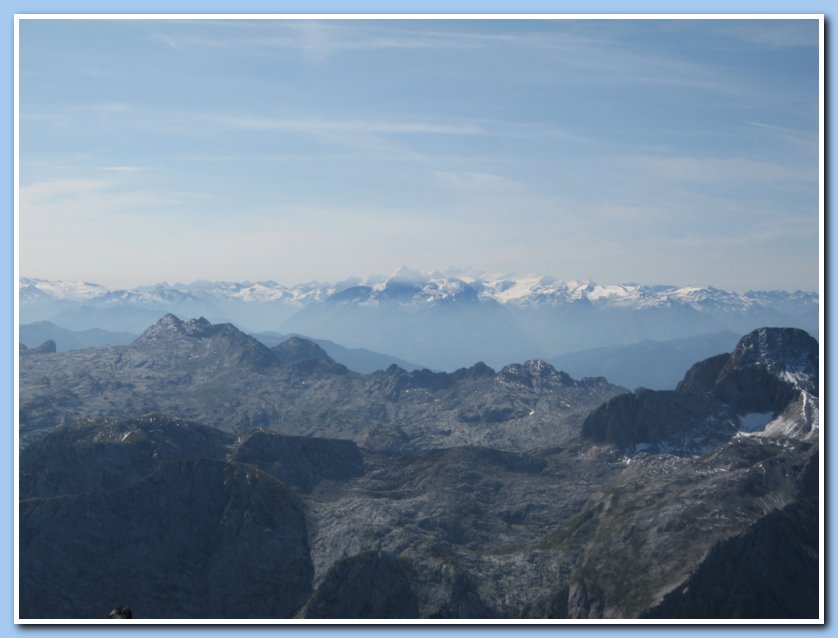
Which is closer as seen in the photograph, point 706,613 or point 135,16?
point 135,16

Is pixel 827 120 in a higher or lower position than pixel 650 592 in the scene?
higher

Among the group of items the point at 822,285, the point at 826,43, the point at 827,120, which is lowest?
the point at 822,285

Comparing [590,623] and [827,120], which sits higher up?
[827,120]

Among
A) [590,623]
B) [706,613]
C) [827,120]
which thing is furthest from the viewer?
[706,613]

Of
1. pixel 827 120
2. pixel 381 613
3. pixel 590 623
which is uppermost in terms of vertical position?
pixel 827 120

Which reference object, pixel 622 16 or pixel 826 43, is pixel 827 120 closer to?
pixel 826 43

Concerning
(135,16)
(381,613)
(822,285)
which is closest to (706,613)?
(381,613)

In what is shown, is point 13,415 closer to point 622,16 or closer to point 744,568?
point 622,16

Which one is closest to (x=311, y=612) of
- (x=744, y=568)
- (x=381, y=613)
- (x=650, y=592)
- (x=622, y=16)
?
(x=381, y=613)

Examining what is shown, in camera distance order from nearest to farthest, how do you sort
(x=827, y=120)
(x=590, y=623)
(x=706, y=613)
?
(x=827, y=120) < (x=590, y=623) < (x=706, y=613)
